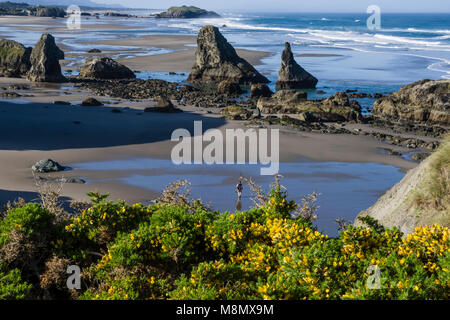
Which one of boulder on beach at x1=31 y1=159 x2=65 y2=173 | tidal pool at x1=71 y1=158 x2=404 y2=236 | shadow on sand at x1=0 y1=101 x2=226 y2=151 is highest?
shadow on sand at x1=0 y1=101 x2=226 y2=151

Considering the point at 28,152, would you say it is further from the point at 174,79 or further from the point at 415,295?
the point at 174,79

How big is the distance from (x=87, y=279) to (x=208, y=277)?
2.12 metres

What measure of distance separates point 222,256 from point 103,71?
4574 centimetres

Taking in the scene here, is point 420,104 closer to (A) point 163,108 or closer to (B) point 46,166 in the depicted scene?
(A) point 163,108

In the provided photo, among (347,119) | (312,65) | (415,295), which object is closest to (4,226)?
(415,295)

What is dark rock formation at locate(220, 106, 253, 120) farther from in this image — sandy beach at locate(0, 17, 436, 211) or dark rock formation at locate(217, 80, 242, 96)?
dark rock formation at locate(217, 80, 242, 96)

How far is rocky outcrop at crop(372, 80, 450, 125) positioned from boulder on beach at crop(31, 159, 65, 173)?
23.4m

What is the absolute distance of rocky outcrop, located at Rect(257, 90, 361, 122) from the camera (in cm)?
3456

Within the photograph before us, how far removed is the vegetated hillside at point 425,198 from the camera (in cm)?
1017

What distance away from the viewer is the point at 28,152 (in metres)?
23.9

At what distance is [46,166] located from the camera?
21.0 m

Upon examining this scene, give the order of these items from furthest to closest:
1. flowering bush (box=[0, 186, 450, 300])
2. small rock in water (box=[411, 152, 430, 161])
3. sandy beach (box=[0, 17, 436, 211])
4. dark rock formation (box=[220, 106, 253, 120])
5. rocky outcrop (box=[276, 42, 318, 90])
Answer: rocky outcrop (box=[276, 42, 318, 90]) < dark rock formation (box=[220, 106, 253, 120]) < small rock in water (box=[411, 152, 430, 161]) < sandy beach (box=[0, 17, 436, 211]) < flowering bush (box=[0, 186, 450, 300])

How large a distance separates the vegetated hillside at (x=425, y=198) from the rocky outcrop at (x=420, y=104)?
25.1 metres

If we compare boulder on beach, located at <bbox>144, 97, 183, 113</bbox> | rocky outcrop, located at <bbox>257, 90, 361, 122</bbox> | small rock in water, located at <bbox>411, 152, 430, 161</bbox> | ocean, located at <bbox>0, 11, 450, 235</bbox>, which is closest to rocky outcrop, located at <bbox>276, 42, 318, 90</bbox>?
ocean, located at <bbox>0, 11, 450, 235</bbox>
